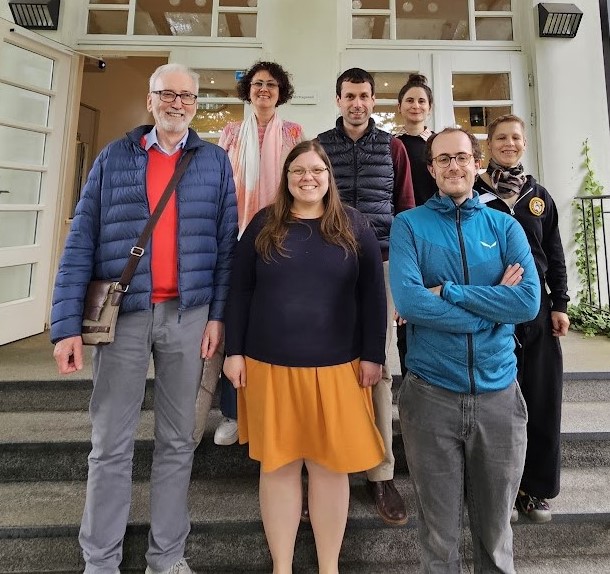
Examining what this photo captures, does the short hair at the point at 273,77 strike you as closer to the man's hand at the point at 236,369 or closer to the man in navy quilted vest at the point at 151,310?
the man in navy quilted vest at the point at 151,310

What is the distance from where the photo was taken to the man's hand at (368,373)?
1.27m

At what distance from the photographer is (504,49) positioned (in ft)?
12.6

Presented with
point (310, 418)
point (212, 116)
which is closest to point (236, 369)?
point (310, 418)

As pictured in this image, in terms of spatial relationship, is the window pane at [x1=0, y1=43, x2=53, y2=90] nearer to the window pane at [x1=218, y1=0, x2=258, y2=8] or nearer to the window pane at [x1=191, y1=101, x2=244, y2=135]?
the window pane at [x1=191, y1=101, x2=244, y2=135]

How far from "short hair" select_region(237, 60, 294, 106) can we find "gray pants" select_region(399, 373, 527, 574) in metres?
1.54

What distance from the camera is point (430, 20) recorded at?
393 centimetres

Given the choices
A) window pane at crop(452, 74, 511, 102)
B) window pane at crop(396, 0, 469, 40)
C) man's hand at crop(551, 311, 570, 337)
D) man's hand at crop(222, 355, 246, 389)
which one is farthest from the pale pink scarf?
window pane at crop(396, 0, 469, 40)

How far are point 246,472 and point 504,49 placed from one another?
14.9ft

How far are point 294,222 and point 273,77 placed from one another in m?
Answer: 0.96

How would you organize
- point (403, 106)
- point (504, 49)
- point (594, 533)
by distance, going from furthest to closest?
1. point (504, 49)
2. point (403, 106)
3. point (594, 533)

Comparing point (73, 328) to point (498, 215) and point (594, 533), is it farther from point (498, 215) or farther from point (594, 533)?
point (594, 533)

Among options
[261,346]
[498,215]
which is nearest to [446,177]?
[498,215]

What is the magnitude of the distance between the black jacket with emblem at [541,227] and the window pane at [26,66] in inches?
151

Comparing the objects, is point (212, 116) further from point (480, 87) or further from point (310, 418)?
point (310, 418)
